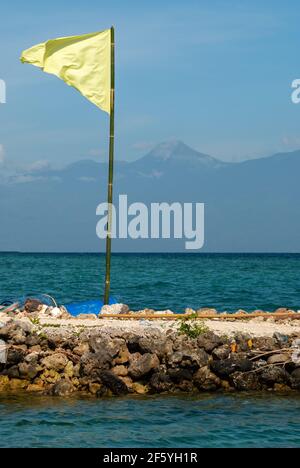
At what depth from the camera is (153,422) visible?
16922mm

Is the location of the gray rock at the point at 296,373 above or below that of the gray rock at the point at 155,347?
below

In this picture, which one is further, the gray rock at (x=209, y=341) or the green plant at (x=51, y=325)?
the green plant at (x=51, y=325)

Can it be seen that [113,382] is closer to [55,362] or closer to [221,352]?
[55,362]

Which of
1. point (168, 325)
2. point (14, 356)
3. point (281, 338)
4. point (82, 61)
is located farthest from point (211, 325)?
point (82, 61)

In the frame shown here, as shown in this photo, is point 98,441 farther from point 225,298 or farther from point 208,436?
point 225,298

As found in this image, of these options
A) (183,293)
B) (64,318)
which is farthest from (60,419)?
(183,293)

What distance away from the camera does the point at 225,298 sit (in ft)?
143

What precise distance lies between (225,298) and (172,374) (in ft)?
80.5

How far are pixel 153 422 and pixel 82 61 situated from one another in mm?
11229

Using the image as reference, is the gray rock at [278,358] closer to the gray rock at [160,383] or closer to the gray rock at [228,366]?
the gray rock at [228,366]

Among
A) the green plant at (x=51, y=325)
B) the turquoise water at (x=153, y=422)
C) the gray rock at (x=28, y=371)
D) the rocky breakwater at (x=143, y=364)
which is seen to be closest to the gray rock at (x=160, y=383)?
the rocky breakwater at (x=143, y=364)

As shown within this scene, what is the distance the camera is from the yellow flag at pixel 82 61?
24.3m

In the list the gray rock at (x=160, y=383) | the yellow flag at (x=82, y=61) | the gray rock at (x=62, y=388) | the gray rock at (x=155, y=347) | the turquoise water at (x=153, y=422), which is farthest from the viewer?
the yellow flag at (x=82, y=61)

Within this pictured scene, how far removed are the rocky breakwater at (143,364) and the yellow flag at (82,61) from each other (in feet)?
25.0
